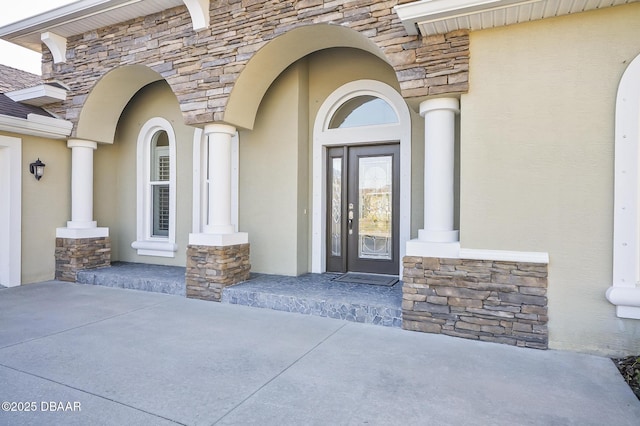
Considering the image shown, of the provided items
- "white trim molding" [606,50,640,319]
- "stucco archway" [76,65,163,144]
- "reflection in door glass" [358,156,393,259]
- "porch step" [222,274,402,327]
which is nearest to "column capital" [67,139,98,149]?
"stucco archway" [76,65,163,144]

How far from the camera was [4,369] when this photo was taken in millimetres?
3330

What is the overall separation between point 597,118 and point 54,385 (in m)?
5.25

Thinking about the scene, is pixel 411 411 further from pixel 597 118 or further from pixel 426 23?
pixel 426 23

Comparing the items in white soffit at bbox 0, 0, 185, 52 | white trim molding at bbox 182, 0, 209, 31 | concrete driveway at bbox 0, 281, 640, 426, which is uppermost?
white soffit at bbox 0, 0, 185, 52

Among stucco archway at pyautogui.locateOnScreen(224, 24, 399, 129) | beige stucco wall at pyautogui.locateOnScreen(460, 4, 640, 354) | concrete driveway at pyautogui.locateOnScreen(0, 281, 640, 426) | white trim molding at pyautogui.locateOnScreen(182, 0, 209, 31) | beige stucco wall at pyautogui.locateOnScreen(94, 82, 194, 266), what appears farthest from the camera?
beige stucco wall at pyautogui.locateOnScreen(94, 82, 194, 266)

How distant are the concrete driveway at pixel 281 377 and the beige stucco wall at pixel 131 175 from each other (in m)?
2.98

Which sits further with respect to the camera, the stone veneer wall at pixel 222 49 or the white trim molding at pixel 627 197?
the stone veneer wall at pixel 222 49

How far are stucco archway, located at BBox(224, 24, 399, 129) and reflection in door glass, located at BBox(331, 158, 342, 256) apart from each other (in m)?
1.57

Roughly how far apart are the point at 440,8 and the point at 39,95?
661 cm

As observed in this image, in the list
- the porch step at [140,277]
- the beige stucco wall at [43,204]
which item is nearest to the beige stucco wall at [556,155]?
the porch step at [140,277]

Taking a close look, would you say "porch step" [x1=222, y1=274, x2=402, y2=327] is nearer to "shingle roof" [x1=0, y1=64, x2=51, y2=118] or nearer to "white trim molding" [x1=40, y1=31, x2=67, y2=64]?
"shingle roof" [x1=0, y1=64, x2=51, y2=118]

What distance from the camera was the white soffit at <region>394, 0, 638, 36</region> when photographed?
11.9 ft

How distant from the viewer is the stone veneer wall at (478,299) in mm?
3893

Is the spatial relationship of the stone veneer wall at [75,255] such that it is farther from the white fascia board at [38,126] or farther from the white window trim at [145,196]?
the white fascia board at [38,126]
